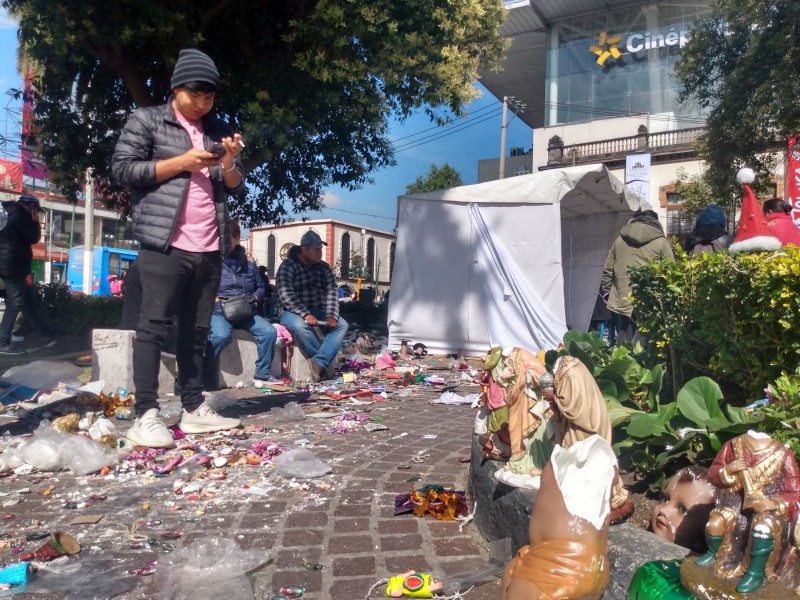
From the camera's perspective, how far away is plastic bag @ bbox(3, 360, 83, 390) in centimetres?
594

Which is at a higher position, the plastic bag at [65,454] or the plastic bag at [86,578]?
the plastic bag at [65,454]

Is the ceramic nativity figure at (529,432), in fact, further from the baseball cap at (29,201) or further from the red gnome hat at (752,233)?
the baseball cap at (29,201)

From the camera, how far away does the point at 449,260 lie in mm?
9945

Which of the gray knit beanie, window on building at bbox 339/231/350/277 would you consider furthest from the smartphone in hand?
window on building at bbox 339/231/350/277

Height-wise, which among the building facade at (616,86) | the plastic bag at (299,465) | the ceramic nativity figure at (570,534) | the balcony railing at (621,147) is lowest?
the plastic bag at (299,465)

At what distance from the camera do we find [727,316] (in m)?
2.94

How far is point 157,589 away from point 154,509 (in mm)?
839

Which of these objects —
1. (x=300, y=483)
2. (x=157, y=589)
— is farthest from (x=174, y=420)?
(x=157, y=589)

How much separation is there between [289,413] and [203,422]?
2.93 ft

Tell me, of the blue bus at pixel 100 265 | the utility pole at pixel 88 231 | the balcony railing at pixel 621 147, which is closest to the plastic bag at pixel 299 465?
the utility pole at pixel 88 231

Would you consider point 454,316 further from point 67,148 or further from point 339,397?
point 67,148

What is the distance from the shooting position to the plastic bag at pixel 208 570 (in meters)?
2.28

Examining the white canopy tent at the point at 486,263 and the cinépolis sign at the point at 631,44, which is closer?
the white canopy tent at the point at 486,263

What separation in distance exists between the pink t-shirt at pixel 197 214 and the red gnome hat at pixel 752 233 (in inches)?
117
